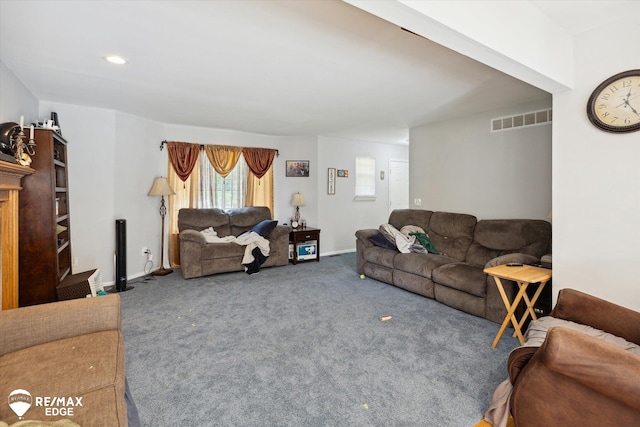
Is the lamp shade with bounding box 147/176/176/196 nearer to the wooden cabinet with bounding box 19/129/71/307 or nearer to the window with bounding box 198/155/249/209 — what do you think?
the window with bounding box 198/155/249/209

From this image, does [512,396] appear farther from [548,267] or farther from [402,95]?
[402,95]

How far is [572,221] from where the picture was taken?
2.25m

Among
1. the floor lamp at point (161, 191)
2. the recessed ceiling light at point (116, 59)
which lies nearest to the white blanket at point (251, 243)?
the floor lamp at point (161, 191)

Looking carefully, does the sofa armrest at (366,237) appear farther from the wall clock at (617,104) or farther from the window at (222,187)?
the wall clock at (617,104)

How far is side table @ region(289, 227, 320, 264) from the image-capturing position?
5.34m

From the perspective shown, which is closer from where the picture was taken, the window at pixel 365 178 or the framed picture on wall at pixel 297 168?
the framed picture on wall at pixel 297 168

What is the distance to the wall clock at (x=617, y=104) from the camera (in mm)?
1933

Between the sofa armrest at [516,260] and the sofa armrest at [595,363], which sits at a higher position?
the sofa armrest at [516,260]

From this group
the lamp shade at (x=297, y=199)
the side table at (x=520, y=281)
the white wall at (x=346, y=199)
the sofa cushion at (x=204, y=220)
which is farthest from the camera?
the white wall at (x=346, y=199)

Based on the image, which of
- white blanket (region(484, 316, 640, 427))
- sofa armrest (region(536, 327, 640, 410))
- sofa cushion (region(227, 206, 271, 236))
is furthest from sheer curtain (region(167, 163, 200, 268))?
sofa armrest (region(536, 327, 640, 410))

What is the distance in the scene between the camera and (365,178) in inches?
264

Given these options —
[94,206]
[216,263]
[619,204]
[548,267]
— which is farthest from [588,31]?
[94,206]

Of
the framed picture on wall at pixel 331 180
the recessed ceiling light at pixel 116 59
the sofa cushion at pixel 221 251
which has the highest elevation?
the recessed ceiling light at pixel 116 59

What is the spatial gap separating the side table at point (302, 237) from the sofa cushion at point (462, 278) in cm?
247
